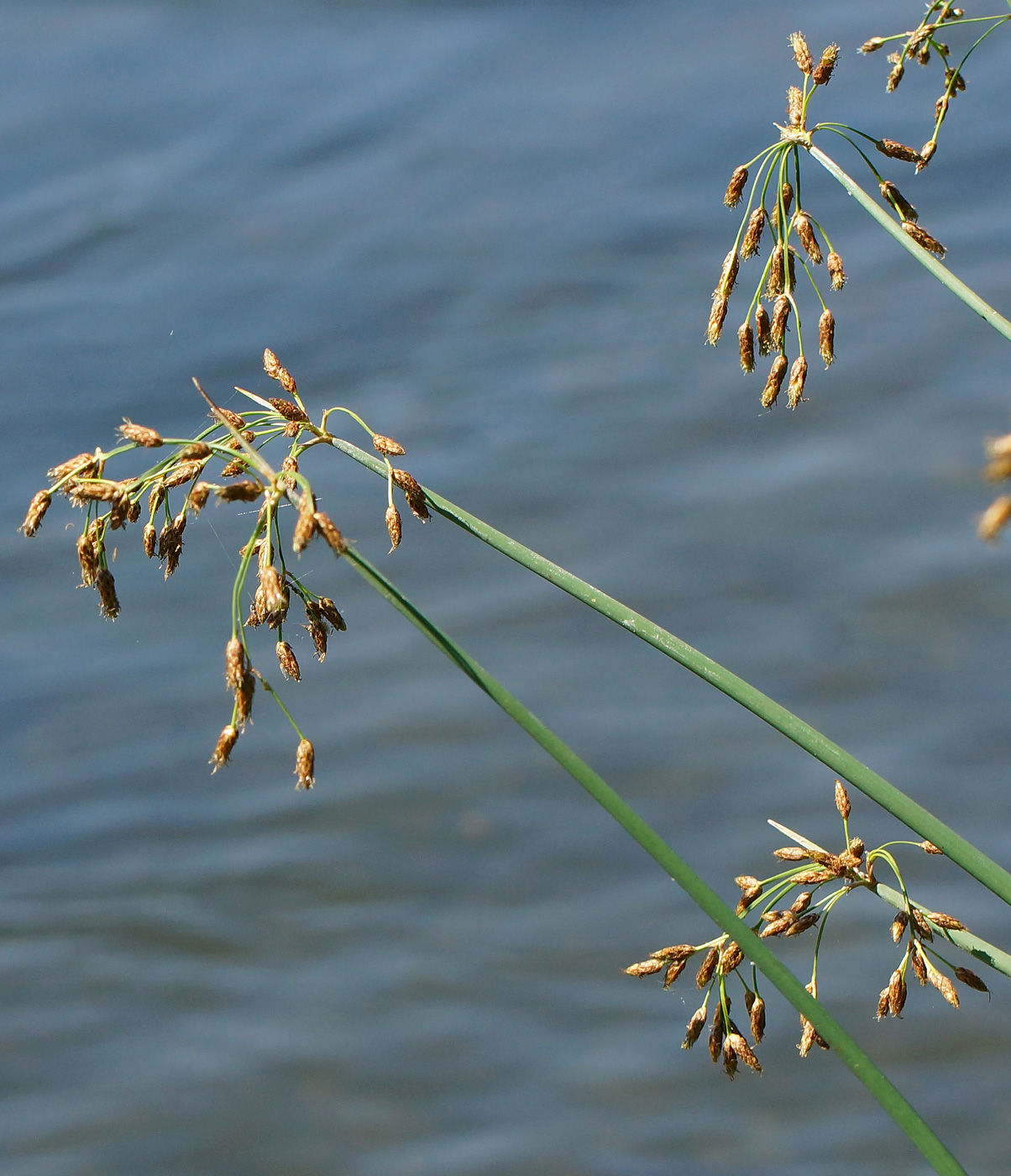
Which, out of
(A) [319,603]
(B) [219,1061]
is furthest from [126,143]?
(A) [319,603]

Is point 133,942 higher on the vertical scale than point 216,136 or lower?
lower

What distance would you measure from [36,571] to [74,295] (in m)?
1.51

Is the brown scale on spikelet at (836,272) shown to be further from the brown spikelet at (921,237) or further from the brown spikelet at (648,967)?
the brown spikelet at (648,967)

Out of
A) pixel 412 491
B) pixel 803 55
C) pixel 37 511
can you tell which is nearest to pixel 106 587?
pixel 37 511

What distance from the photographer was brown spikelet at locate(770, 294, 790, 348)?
1080 mm

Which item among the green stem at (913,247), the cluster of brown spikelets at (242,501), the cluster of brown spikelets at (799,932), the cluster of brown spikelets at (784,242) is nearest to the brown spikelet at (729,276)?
the cluster of brown spikelets at (784,242)

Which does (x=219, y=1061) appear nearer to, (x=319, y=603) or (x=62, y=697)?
(x=62, y=697)

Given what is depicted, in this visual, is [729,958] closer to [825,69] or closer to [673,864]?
[673,864]

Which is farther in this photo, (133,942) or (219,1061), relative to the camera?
(133,942)

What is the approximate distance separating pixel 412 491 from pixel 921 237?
525mm

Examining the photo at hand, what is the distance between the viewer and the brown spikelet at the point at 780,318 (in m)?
1.08

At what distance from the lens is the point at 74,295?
5512mm

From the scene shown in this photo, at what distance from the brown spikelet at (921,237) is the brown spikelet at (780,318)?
0.42ft

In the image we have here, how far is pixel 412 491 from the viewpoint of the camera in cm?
96
